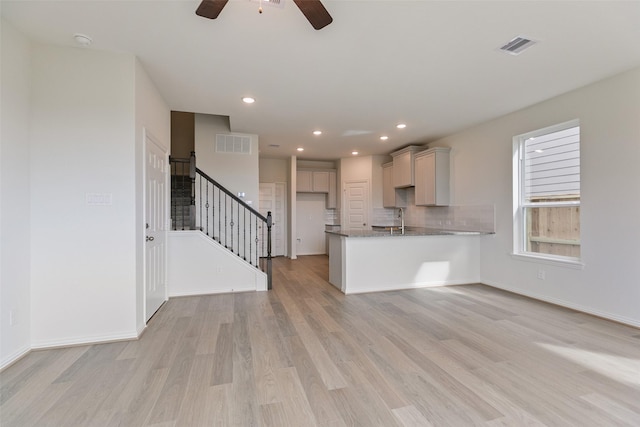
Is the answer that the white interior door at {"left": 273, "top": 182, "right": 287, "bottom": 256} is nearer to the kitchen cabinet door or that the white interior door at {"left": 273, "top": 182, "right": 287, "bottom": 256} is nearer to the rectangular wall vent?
the kitchen cabinet door

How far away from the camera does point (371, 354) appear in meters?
2.52

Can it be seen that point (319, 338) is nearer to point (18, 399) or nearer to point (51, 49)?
point (18, 399)

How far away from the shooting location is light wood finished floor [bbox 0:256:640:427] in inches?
69.4

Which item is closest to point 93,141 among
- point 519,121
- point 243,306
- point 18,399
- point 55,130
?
point 55,130

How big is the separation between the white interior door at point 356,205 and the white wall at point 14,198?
20.4 ft

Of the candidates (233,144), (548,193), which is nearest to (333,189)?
(233,144)

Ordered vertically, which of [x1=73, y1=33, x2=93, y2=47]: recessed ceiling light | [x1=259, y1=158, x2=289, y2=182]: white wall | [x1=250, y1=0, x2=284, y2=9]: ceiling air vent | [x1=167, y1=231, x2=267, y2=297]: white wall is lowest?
[x1=167, y1=231, x2=267, y2=297]: white wall

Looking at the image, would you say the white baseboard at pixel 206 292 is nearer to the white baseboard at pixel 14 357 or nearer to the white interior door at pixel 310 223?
the white baseboard at pixel 14 357

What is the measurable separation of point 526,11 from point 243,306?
410 cm

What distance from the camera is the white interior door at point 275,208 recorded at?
307 inches

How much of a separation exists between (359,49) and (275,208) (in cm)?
561

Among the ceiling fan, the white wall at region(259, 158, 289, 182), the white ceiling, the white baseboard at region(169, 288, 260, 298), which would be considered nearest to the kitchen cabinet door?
the white wall at region(259, 158, 289, 182)

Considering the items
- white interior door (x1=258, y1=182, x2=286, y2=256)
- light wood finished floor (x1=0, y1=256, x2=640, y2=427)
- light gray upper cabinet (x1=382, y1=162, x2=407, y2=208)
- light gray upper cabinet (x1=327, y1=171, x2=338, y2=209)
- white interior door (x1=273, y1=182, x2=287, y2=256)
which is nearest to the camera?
light wood finished floor (x1=0, y1=256, x2=640, y2=427)

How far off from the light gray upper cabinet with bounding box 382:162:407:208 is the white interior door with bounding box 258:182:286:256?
270cm
